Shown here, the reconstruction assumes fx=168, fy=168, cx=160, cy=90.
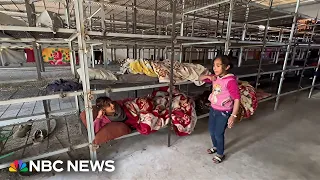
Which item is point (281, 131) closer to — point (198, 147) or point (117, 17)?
point (198, 147)

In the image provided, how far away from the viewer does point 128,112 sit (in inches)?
76.4

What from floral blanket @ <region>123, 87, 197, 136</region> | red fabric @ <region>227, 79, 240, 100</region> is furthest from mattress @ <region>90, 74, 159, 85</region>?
red fabric @ <region>227, 79, 240, 100</region>

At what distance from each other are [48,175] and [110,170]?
54cm

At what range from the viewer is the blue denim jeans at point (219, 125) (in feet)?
5.32

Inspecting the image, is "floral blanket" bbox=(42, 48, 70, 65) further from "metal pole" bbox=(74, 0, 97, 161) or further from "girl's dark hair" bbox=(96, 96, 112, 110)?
"metal pole" bbox=(74, 0, 97, 161)

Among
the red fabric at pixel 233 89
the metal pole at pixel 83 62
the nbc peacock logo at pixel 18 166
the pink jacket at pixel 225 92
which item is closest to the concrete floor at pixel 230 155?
the nbc peacock logo at pixel 18 166

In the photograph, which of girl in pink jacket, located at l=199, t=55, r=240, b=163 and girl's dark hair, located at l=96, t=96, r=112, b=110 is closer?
girl in pink jacket, located at l=199, t=55, r=240, b=163

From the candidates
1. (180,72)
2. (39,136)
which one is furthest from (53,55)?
(180,72)

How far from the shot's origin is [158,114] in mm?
1992

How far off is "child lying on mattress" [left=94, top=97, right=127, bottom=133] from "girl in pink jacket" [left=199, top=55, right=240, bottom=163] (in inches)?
39.0

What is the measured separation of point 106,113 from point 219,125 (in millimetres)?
1163

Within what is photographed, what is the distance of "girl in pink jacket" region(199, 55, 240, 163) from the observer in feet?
4.99

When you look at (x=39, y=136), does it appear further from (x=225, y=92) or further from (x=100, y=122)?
(x=225, y=92)

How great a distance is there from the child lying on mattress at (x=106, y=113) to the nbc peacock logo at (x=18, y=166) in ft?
2.05
